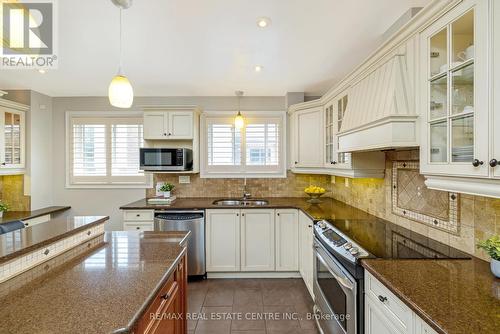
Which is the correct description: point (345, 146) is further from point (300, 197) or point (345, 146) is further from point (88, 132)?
point (88, 132)

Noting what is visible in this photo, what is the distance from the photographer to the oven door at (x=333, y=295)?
148 cm

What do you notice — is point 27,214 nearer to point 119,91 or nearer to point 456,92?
point 119,91

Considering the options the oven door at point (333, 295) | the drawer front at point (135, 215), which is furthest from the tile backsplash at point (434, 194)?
the drawer front at point (135, 215)

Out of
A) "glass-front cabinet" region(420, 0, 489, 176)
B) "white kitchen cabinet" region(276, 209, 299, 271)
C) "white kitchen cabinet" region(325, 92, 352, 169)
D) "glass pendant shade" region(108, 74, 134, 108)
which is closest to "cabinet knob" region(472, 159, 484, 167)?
"glass-front cabinet" region(420, 0, 489, 176)

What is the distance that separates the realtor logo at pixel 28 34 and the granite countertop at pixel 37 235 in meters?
1.16

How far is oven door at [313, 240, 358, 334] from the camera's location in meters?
1.48

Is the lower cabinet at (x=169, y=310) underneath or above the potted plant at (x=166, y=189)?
underneath

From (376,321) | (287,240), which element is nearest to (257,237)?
(287,240)

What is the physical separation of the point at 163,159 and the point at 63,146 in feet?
6.09

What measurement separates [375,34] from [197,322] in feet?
9.97

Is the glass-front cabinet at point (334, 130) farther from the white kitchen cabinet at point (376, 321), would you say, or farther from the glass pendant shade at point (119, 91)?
the glass pendant shade at point (119, 91)

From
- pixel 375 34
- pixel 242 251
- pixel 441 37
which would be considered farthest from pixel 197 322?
pixel 375 34

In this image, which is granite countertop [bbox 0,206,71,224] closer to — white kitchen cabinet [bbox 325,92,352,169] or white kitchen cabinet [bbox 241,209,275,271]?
white kitchen cabinet [bbox 241,209,275,271]

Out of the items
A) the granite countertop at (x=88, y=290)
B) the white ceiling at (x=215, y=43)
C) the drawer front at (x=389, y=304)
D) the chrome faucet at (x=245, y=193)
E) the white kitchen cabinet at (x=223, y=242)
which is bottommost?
the white kitchen cabinet at (x=223, y=242)
